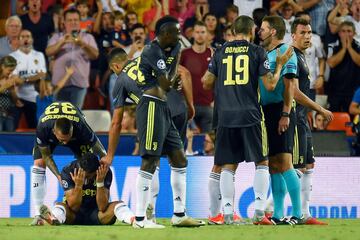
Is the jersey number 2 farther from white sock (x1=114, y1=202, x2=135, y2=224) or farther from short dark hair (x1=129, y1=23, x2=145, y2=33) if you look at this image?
short dark hair (x1=129, y1=23, x2=145, y2=33)

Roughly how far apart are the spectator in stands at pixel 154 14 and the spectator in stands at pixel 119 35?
20.8 inches

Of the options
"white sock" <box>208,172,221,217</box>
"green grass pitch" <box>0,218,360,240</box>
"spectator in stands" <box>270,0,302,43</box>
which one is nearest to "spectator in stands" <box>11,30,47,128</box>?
"spectator in stands" <box>270,0,302,43</box>

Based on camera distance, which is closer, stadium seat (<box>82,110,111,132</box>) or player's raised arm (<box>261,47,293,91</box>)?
player's raised arm (<box>261,47,293,91</box>)

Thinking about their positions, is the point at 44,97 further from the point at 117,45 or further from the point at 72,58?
the point at 117,45

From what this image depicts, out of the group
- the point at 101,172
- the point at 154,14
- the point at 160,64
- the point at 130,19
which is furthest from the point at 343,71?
the point at 160,64

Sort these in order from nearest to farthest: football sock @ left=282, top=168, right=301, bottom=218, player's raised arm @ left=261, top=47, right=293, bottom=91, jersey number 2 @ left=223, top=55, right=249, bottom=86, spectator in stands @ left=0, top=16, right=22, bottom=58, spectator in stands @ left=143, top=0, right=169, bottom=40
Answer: player's raised arm @ left=261, top=47, right=293, bottom=91
jersey number 2 @ left=223, top=55, right=249, bottom=86
football sock @ left=282, top=168, right=301, bottom=218
spectator in stands @ left=0, top=16, right=22, bottom=58
spectator in stands @ left=143, top=0, right=169, bottom=40

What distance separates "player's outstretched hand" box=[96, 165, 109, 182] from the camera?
43.7ft

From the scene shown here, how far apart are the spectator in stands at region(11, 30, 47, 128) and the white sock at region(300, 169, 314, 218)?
21.6 feet

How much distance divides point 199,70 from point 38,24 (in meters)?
3.18

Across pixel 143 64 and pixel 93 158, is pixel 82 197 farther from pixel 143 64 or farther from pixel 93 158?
pixel 143 64

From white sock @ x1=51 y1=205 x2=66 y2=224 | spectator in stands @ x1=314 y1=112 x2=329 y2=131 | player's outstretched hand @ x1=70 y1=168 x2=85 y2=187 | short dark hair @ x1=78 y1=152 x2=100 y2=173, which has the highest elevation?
spectator in stands @ x1=314 y1=112 x2=329 y2=131

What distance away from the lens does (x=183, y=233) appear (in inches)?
457

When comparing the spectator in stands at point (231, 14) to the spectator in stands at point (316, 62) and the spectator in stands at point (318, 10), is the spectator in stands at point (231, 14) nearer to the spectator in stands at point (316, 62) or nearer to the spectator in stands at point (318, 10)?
the spectator in stands at point (316, 62)

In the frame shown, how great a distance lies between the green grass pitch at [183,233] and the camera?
437 inches
